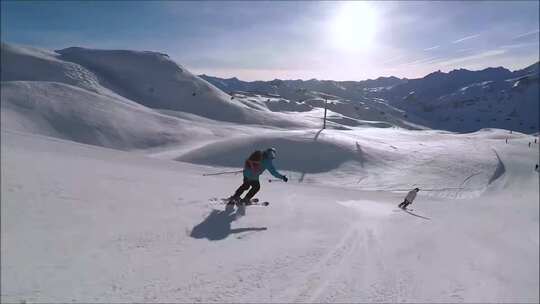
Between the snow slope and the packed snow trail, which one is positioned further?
the snow slope

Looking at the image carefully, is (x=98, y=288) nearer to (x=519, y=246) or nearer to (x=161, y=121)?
(x=519, y=246)

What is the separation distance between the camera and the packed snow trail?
168 inches

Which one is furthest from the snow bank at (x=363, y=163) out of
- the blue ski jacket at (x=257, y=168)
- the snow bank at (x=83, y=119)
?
the blue ski jacket at (x=257, y=168)

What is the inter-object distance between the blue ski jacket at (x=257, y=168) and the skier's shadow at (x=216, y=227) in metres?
1.29

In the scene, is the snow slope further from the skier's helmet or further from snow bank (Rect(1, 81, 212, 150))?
the skier's helmet

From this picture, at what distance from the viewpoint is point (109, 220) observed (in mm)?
6012

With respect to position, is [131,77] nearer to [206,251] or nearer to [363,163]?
[363,163]

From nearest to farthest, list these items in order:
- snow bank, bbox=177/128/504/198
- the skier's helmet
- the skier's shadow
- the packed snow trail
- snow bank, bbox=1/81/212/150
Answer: the packed snow trail < the skier's shadow < the skier's helmet < snow bank, bbox=177/128/504/198 < snow bank, bbox=1/81/212/150

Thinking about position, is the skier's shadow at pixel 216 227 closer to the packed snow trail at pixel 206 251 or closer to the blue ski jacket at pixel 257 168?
the packed snow trail at pixel 206 251

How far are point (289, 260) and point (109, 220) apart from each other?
289 cm

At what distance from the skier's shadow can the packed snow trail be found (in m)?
0.03

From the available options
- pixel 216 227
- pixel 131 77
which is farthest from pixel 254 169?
pixel 131 77

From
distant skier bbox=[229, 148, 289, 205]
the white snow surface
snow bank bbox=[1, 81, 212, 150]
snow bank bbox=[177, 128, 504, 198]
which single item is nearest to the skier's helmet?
distant skier bbox=[229, 148, 289, 205]

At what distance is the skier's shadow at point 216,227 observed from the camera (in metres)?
6.20
